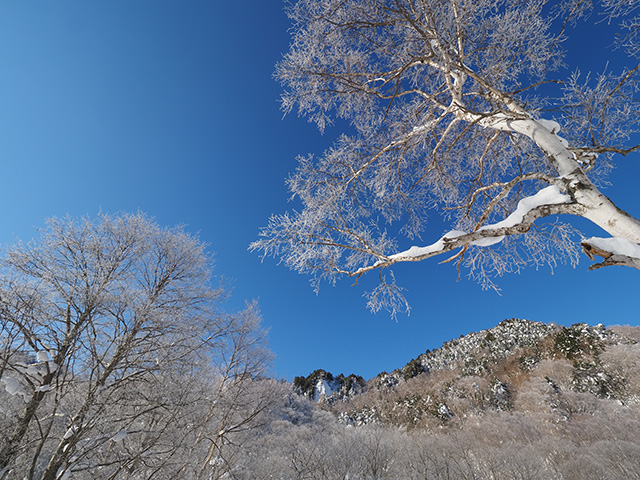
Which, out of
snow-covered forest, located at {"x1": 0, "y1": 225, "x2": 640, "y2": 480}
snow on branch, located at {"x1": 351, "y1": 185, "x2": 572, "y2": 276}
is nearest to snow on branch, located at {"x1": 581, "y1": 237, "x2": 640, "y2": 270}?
snow on branch, located at {"x1": 351, "y1": 185, "x2": 572, "y2": 276}

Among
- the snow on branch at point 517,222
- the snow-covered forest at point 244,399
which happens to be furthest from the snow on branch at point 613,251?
the snow-covered forest at point 244,399

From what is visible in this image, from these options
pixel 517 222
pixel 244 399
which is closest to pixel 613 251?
pixel 517 222

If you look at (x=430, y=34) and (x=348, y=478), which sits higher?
(x=430, y=34)

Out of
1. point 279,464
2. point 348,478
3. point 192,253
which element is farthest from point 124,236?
point 279,464

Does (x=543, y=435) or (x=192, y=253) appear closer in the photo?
(x=192, y=253)

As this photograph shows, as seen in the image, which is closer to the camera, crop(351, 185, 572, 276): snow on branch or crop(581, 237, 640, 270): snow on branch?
crop(581, 237, 640, 270): snow on branch

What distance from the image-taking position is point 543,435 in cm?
2112

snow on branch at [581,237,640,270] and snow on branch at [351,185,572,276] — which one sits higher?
snow on branch at [351,185,572,276]

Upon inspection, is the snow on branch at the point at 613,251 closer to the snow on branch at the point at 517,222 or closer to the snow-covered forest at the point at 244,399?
the snow on branch at the point at 517,222

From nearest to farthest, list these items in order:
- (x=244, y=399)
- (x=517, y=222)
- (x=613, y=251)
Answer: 1. (x=613, y=251)
2. (x=517, y=222)
3. (x=244, y=399)

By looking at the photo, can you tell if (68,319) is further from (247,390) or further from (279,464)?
(279,464)

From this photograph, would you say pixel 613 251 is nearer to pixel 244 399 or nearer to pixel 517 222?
pixel 517 222

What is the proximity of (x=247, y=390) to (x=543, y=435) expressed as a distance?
26.2 m

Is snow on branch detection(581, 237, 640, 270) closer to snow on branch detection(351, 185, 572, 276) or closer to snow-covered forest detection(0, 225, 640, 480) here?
snow on branch detection(351, 185, 572, 276)
